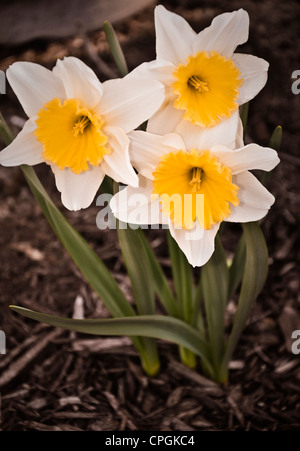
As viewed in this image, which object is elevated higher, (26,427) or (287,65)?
(287,65)

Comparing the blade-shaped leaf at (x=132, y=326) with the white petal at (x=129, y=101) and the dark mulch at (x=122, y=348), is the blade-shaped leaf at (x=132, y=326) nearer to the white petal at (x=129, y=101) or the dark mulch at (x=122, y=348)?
the dark mulch at (x=122, y=348)

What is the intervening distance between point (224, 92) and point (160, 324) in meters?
0.51

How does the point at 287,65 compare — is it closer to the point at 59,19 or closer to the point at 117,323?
the point at 59,19

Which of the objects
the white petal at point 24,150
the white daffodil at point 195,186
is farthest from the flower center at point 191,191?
the white petal at point 24,150

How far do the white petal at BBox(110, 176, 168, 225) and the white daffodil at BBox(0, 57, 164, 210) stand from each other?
0.04 meters

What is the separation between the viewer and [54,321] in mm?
995

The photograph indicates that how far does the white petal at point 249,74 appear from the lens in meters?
0.84

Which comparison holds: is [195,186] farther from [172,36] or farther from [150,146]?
[172,36]

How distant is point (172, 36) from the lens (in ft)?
2.64

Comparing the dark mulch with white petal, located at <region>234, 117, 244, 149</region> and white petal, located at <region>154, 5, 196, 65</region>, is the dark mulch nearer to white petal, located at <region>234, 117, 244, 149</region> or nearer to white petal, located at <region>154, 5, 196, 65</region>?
white petal, located at <region>234, 117, 244, 149</region>

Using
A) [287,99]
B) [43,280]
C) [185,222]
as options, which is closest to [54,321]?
[185,222]

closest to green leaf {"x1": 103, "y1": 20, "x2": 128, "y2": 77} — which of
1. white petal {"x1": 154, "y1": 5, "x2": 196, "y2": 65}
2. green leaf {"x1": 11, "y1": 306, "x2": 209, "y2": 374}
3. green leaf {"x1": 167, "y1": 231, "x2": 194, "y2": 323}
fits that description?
white petal {"x1": 154, "y1": 5, "x2": 196, "y2": 65}

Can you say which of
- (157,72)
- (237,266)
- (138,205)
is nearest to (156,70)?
(157,72)

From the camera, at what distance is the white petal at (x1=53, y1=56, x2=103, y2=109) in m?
0.79
